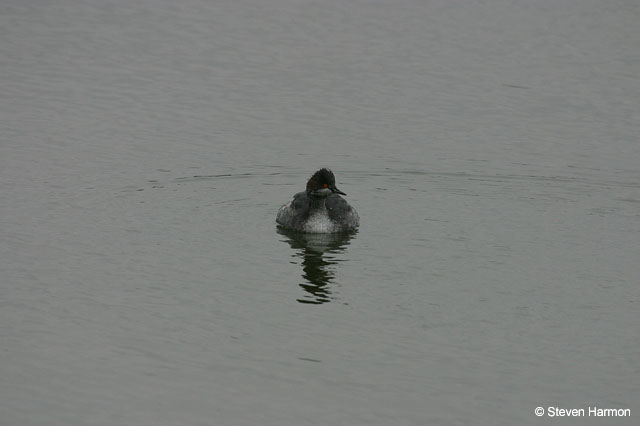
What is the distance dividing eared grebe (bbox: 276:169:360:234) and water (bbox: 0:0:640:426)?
0.30 metres

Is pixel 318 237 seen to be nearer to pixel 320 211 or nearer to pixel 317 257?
pixel 320 211

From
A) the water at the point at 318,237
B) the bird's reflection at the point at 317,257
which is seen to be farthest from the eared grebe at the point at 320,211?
the water at the point at 318,237

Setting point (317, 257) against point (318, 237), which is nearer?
point (317, 257)

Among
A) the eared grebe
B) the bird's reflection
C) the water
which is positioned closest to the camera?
the water

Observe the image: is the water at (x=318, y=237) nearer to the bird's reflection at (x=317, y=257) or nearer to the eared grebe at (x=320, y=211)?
the bird's reflection at (x=317, y=257)

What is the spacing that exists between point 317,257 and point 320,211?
1.85 m

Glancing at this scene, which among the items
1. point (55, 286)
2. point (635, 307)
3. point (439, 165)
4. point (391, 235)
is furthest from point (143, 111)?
point (635, 307)

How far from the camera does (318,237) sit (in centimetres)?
2145

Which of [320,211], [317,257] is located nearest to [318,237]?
[320,211]

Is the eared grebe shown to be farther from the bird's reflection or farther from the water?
the water

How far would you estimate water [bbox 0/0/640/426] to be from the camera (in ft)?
45.8

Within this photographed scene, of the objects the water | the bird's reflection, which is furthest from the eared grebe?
the water

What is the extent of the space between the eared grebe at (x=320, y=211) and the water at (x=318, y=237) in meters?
0.30

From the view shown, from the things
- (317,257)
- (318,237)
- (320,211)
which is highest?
(320,211)
